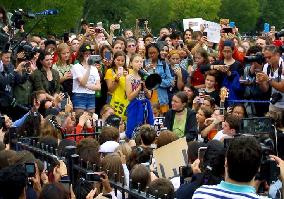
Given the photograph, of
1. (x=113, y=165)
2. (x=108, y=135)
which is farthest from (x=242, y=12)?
(x=113, y=165)

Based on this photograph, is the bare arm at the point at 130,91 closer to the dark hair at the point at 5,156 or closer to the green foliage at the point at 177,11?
the dark hair at the point at 5,156

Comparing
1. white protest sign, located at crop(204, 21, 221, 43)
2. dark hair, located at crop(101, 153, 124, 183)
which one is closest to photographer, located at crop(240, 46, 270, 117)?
white protest sign, located at crop(204, 21, 221, 43)

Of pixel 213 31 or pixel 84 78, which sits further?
pixel 213 31

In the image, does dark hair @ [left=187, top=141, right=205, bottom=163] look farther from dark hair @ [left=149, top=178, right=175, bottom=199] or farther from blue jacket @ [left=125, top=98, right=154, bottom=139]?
blue jacket @ [left=125, top=98, right=154, bottom=139]

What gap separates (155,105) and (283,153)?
18.1ft

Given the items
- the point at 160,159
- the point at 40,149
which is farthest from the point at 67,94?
the point at 40,149

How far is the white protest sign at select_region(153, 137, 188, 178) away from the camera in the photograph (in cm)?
855

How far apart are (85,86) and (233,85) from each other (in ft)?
8.16

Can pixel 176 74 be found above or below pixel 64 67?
below

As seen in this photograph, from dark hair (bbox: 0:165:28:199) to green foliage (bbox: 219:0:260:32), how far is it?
8541cm

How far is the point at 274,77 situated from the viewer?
41.0 feet

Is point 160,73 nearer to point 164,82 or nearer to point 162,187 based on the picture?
point 164,82

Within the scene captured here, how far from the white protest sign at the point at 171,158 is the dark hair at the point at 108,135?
65cm

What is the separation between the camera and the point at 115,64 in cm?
1416
